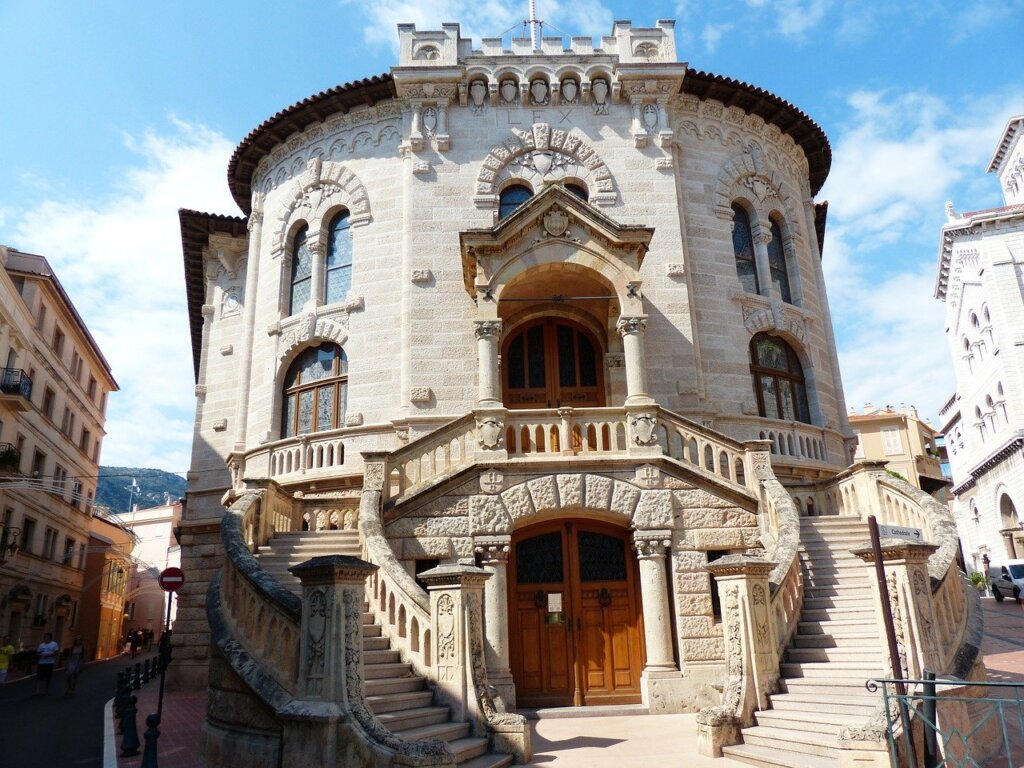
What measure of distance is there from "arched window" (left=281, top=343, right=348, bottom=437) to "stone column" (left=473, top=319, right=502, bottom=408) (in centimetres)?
471

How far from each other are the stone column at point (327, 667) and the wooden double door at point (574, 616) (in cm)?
566

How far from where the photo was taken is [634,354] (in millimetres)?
14773

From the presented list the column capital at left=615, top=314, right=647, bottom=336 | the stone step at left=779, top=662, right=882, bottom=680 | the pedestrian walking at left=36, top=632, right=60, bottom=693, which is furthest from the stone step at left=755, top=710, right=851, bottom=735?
the pedestrian walking at left=36, top=632, right=60, bottom=693

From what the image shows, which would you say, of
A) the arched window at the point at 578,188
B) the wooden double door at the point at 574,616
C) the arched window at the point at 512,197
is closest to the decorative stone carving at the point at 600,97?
the arched window at the point at 578,188

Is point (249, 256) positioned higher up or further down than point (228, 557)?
higher up

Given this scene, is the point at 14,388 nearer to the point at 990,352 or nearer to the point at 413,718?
the point at 413,718

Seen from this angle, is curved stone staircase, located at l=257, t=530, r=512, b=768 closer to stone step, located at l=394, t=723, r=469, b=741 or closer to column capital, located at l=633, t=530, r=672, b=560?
stone step, located at l=394, t=723, r=469, b=741

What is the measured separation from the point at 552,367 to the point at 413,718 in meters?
10.1

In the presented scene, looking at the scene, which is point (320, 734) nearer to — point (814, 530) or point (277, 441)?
point (814, 530)

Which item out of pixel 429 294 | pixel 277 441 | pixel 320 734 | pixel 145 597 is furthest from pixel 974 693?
pixel 145 597

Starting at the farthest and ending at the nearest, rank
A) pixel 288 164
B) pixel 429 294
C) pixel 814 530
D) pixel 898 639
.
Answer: pixel 288 164, pixel 429 294, pixel 814 530, pixel 898 639

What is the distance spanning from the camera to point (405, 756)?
24.6 ft

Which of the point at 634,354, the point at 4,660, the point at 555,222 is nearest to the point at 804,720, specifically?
the point at 634,354

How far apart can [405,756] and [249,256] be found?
1663cm
